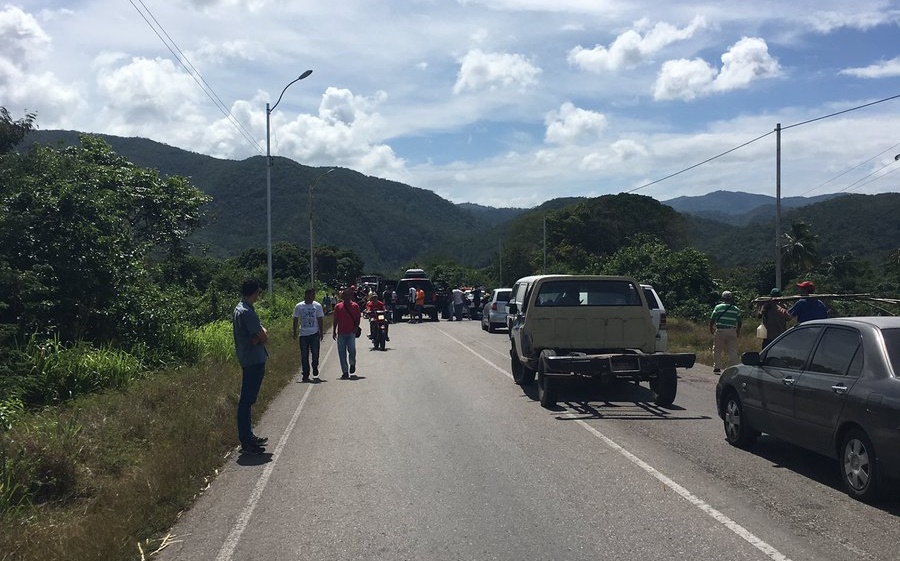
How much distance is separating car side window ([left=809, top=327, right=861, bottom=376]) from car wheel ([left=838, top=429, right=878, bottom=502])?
633 millimetres

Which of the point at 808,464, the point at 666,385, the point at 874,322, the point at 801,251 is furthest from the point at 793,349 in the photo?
the point at 801,251

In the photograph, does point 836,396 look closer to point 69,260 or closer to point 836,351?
point 836,351

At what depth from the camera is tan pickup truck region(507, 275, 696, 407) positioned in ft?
37.8

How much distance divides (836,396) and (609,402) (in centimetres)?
557

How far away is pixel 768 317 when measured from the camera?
13.7 metres

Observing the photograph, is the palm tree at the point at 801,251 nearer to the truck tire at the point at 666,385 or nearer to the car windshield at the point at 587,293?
the car windshield at the point at 587,293

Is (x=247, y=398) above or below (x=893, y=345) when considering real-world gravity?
below

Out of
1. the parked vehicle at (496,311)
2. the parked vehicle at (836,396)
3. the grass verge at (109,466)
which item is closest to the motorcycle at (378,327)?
the parked vehicle at (496,311)

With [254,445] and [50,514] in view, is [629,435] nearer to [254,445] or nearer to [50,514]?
[254,445]

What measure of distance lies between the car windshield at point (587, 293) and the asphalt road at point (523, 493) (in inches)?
71.6

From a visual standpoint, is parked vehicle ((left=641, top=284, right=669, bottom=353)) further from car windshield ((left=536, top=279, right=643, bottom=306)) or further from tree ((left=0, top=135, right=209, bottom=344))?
tree ((left=0, top=135, right=209, bottom=344))

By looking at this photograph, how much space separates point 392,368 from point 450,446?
354 inches

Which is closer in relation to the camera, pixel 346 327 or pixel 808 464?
pixel 808 464

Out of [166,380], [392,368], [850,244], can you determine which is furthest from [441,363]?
[850,244]
